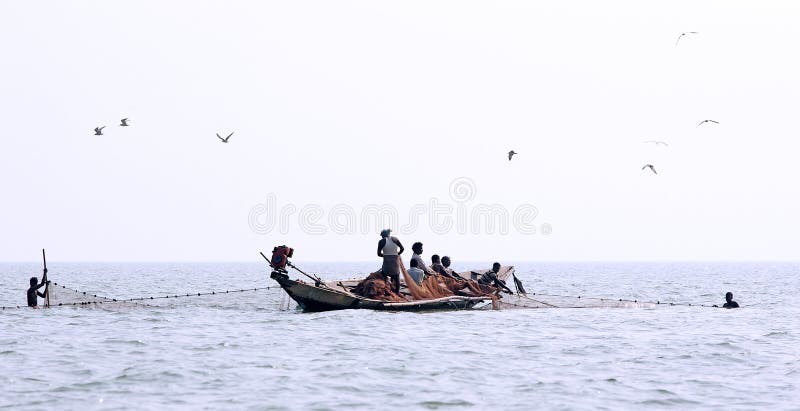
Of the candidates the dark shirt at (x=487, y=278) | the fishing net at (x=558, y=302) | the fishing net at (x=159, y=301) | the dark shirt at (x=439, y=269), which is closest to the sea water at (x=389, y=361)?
the fishing net at (x=159, y=301)

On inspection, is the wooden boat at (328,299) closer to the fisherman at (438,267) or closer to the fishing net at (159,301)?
the fishing net at (159,301)

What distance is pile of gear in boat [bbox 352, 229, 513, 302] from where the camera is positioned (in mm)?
28359

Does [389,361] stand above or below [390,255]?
below

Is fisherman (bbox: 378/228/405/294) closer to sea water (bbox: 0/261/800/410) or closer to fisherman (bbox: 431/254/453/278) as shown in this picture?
sea water (bbox: 0/261/800/410)

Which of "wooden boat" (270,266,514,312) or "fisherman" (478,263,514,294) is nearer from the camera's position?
"wooden boat" (270,266,514,312)

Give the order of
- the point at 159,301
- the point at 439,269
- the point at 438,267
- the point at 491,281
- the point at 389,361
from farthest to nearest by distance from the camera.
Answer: the point at 159,301
the point at 491,281
the point at 438,267
the point at 439,269
the point at 389,361

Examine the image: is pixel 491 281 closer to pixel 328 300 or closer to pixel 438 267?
pixel 438 267

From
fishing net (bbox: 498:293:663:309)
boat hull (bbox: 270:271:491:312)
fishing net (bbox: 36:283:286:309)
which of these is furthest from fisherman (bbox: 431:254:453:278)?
fishing net (bbox: 36:283:286:309)

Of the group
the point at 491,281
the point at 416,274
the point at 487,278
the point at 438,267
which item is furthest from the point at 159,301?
the point at 491,281

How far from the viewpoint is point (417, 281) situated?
29672 mm

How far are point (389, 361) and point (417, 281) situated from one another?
373 inches

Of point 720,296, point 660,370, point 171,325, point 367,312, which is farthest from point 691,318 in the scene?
point 720,296

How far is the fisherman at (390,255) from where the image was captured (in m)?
28.3

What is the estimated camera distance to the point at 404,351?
71.1 feet
